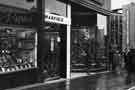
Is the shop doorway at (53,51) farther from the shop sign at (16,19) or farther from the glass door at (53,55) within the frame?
the shop sign at (16,19)

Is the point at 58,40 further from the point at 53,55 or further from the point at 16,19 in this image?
the point at 16,19

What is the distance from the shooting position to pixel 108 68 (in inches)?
621

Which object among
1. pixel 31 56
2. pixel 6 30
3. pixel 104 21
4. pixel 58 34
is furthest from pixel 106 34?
pixel 6 30

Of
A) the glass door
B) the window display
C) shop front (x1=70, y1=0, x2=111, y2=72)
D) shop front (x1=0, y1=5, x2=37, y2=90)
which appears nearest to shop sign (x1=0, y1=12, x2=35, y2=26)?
shop front (x1=0, y1=5, x2=37, y2=90)

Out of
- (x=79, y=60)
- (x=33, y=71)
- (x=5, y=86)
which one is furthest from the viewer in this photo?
(x=79, y=60)

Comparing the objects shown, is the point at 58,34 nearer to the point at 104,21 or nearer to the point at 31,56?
the point at 31,56

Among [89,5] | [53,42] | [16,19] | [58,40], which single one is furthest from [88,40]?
[16,19]

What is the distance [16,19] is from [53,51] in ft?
10.1

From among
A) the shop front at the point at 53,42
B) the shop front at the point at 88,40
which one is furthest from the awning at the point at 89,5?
the shop front at the point at 53,42

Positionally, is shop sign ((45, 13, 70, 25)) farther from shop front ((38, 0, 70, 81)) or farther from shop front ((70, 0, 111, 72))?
shop front ((70, 0, 111, 72))

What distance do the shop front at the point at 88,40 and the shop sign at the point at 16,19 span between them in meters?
4.65

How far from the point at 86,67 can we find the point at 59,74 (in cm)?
312

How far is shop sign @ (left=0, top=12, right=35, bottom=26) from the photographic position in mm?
8281

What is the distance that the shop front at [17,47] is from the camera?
8344 mm
